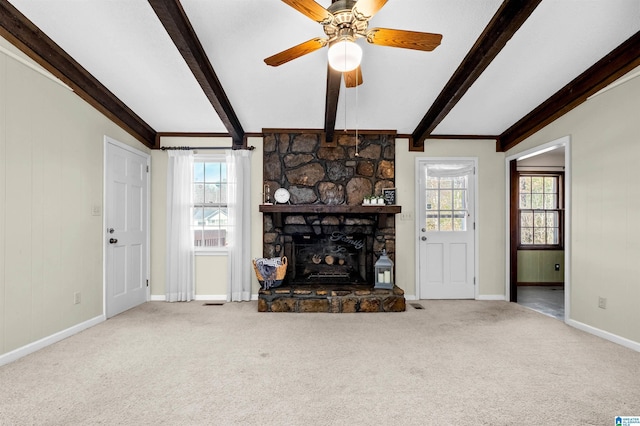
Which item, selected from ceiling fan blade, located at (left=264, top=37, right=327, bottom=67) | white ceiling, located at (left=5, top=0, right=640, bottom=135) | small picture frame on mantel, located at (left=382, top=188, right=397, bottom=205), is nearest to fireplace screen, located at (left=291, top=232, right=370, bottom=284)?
small picture frame on mantel, located at (left=382, top=188, right=397, bottom=205)

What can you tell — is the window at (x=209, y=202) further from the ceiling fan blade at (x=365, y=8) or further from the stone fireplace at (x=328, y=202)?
the ceiling fan blade at (x=365, y=8)

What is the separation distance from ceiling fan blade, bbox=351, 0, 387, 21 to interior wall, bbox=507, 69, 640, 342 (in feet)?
9.13

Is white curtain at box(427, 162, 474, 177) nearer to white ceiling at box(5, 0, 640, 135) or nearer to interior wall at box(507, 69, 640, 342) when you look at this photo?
white ceiling at box(5, 0, 640, 135)

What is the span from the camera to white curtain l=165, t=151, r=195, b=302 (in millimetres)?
4758

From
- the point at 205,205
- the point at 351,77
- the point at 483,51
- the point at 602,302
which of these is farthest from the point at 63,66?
the point at 602,302

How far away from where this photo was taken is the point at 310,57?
10.6 feet

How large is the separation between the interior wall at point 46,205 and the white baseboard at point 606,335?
5460 mm

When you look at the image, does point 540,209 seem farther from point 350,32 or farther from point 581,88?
point 350,32

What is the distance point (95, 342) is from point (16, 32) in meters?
2.80

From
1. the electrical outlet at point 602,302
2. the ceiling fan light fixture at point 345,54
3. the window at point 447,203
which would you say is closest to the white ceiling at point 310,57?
the ceiling fan light fixture at point 345,54

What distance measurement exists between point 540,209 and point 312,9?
234 inches

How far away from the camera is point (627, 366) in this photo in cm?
261

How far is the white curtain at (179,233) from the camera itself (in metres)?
4.76

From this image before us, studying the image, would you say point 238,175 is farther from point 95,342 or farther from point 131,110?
→ point 95,342
